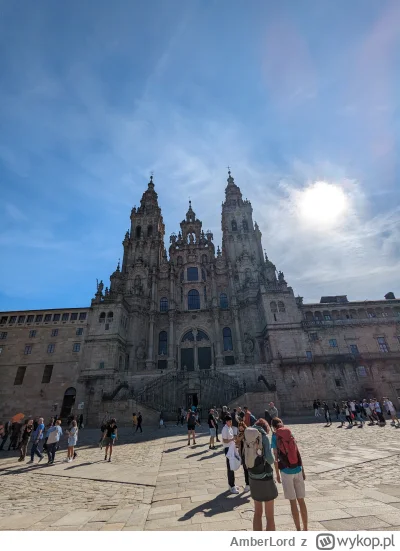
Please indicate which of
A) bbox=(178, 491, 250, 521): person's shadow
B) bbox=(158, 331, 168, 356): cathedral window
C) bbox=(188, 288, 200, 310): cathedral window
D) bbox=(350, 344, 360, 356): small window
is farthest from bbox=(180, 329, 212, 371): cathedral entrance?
bbox=(178, 491, 250, 521): person's shadow

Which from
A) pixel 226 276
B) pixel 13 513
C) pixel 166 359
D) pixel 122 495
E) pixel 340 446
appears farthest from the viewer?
pixel 226 276

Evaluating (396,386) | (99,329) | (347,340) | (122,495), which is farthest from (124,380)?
(396,386)

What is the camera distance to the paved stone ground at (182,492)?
15.4ft

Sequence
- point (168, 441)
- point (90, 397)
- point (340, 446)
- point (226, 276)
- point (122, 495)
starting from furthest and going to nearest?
1. point (226, 276)
2. point (90, 397)
3. point (168, 441)
4. point (340, 446)
5. point (122, 495)

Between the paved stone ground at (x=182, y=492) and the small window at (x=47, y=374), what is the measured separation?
20853 mm

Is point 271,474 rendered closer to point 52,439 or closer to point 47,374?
point 52,439

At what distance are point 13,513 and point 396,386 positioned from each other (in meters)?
37.1

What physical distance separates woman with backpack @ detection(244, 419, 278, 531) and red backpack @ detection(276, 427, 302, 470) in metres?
0.23

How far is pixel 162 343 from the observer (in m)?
38.1

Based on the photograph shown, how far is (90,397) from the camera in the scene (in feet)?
95.2

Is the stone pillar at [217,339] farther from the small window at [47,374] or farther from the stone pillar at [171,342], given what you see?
the small window at [47,374]

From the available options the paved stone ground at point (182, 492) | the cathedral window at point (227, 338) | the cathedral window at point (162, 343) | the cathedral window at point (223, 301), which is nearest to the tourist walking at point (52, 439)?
the paved stone ground at point (182, 492)

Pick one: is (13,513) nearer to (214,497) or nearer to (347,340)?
(214,497)

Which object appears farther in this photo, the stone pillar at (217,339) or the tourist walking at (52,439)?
the stone pillar at (217,339)
